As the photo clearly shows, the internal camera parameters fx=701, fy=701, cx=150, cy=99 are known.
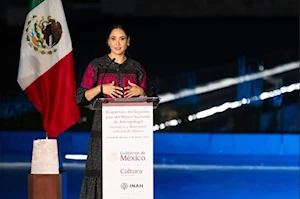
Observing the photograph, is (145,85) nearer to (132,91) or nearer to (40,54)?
(132,91)

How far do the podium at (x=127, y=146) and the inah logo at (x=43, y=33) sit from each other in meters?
1.48

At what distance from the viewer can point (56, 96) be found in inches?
173

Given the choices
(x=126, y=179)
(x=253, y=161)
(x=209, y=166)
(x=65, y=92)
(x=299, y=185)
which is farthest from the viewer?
(x=253, y=161)

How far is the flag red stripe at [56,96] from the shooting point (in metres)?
4.38

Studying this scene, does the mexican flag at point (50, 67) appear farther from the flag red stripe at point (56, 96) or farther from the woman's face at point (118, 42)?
the woman's face at point (118, 42)

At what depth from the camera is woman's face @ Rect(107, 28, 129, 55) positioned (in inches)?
122

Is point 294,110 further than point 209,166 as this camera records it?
Yes

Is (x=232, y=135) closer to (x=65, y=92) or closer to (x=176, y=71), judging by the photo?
(x=176, y=71)

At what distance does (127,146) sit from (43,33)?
1603 mm

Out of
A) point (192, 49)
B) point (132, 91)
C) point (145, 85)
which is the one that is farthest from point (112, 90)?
point (192, 49)

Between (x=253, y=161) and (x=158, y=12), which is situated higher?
(x=158, y=12)

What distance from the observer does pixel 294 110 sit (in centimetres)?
971

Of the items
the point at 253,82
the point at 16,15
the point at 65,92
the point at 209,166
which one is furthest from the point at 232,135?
the point at 65,92

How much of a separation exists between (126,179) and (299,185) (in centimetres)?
325
